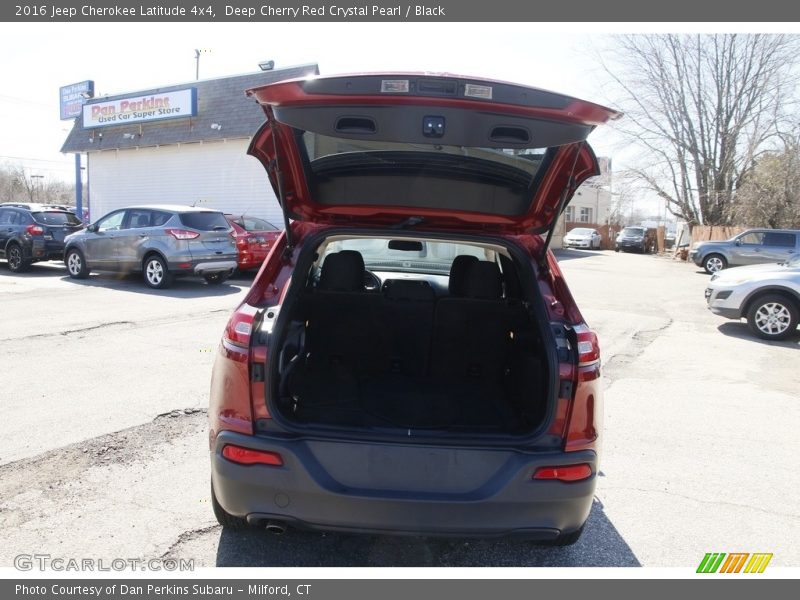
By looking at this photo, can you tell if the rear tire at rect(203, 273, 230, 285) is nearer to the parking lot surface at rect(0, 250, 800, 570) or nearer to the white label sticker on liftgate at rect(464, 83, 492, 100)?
Answer: the parking lot surface at rect(0, 250, 800, 570)

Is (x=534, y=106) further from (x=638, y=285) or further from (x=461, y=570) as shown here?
(x=638, y=285)

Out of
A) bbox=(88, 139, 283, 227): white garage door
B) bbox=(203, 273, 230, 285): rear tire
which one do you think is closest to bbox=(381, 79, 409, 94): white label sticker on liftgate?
bbox=(203, 273, 230, 285): rear tire

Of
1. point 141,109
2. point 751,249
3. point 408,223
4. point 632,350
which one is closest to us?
point 408,223

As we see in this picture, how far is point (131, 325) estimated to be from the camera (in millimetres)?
7859

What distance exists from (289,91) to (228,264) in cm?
988

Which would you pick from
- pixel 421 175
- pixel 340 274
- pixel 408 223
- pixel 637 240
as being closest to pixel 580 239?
pixel 637 240

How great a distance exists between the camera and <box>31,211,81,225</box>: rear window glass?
14.0m

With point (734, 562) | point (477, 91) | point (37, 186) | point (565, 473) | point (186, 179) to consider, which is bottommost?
point (734, 562)

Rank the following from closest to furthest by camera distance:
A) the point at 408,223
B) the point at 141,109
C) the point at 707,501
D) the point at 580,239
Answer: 1. the point at 408,223
2. the point at 707,501
3. the point at 141,109
4. the point at 580,239

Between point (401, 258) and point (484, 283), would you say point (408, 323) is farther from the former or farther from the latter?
point (401, 258)

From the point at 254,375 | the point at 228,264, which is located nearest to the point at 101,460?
the point at 254,375

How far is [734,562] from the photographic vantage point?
9.70 feet

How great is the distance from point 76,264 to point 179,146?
8.91 metres

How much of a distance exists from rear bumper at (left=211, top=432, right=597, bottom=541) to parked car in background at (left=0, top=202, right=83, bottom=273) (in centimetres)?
1375
